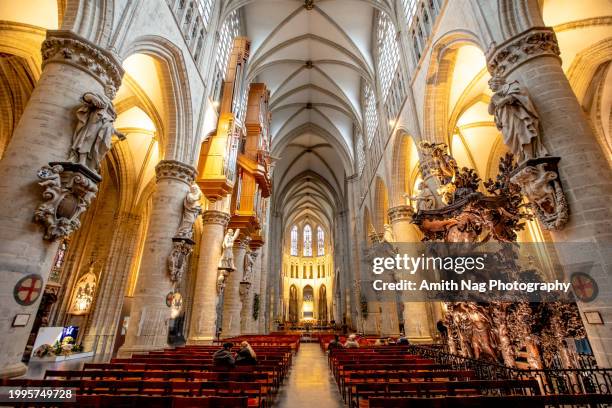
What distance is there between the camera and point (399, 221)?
13609mm

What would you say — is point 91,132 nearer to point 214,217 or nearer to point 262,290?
point 214,217

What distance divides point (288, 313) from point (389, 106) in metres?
35.9

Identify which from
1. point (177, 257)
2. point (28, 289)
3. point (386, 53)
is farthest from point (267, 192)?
point (28, 289)

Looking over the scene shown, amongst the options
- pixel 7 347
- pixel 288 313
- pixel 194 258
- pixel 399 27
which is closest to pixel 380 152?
pixel 399 27

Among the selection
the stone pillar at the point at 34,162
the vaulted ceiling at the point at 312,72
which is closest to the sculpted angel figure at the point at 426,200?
the stone pillar at the point at 34,162

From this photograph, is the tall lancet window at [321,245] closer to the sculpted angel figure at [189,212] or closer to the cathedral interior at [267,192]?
the cathedral interior at [267,192]

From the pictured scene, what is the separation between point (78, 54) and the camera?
211 inches

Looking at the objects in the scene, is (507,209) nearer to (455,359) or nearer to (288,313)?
(455,359)

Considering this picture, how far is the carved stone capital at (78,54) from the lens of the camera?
5254mm

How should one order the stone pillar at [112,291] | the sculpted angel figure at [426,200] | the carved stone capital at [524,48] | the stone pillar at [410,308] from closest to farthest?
the carved stone capital at [524,48], the sculpted angel figure at [426,200], the stone pillar at [410,308], the stone pillar at [112,291]

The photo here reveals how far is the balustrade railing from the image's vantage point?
4.06 m

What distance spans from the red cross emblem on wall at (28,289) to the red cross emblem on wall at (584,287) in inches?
321

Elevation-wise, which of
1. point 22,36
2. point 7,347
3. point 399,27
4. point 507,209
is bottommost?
point 7,347

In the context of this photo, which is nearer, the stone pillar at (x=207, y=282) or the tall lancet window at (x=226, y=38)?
the stone pillar at (x=207, y=282)
